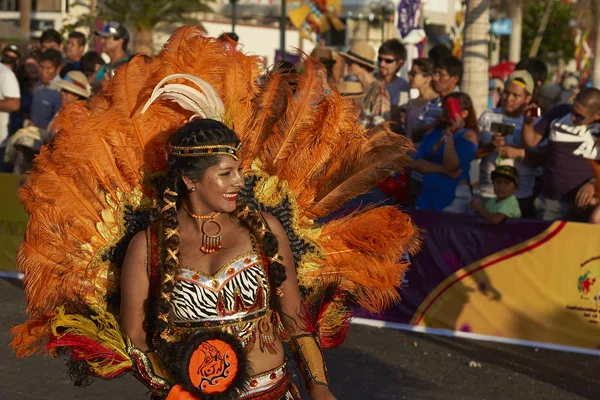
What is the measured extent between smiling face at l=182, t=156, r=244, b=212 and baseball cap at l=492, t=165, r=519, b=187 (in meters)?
4.79

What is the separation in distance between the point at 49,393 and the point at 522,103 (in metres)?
5.01

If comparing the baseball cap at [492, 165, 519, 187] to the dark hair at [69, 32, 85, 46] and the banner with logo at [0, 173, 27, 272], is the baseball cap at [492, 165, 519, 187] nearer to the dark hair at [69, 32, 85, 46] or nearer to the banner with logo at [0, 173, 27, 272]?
the banner with logo at [0, 173, 27, 272]

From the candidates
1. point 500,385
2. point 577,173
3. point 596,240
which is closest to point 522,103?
point 577,173

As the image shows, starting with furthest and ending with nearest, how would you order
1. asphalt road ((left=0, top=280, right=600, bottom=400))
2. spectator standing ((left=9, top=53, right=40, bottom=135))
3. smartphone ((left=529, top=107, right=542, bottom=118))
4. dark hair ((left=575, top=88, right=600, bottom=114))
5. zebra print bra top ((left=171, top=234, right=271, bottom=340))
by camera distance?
1. spectator standing ((left=9, top=53, right=40, bottom=135))
2. smartphone ((left=529, top=107, right=542, bottom=118))
3. dark hair ((left=575, top=88, right=600, bottom=114))
4. asphalt road ((left=0, top=280, right=600, bottom=400))
5. zebra print bra top ((left=171, top=234, right=271, bottom=340))

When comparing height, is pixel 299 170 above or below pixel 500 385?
above

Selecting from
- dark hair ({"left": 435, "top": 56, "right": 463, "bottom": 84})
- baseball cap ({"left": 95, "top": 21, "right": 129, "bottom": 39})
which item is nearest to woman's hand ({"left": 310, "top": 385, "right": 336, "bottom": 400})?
dark hair ({"left": 435, "top": 56, "right": 463, "bottom": 84})

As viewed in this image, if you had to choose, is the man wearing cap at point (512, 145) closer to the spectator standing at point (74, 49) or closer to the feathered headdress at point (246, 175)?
the feathered headdress at point (246, 175)

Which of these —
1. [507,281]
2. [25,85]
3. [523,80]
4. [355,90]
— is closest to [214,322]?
[507,281]

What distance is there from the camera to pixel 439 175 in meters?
9.02

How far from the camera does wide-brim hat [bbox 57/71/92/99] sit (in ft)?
34.2

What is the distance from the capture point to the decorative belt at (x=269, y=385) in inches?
161

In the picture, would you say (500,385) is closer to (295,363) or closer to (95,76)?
(295,363)

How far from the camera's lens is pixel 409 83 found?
35.4ft

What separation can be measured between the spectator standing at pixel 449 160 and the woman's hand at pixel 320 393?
5.00m
